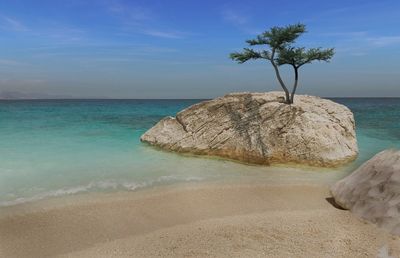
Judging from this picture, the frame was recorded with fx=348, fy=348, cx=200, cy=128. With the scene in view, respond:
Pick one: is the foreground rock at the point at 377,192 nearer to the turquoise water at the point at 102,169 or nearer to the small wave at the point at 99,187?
the turquoise water at the point at 102,169

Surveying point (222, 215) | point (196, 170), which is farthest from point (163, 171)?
point (222, 215)

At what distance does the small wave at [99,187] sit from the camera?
929cm

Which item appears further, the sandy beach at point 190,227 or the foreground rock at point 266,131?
the foreground rock at point 266,131

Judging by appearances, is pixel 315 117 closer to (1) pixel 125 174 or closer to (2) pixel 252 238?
(1) pixel 125 174

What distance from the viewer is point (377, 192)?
784 centimetres

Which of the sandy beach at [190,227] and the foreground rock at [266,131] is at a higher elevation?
the foreground rock at [266,131]

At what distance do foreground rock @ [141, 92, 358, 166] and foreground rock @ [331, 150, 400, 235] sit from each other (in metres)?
4.89

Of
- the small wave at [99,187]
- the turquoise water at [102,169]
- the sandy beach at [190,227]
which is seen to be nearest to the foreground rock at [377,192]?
the sandy beach at [190,227]

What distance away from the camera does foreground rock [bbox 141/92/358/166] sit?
14039 mm

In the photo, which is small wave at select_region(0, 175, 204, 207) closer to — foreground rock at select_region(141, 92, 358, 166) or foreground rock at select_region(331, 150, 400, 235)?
foreground rock at select_region(141, 92, 358, 166)

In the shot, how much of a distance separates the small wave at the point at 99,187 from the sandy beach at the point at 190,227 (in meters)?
0.51

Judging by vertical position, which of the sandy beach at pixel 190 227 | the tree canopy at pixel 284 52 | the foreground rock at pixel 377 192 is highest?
the tree canopy at pixel 284 52

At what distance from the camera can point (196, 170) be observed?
12.9 meters

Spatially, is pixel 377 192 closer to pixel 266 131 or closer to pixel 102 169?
pixel 266 131
